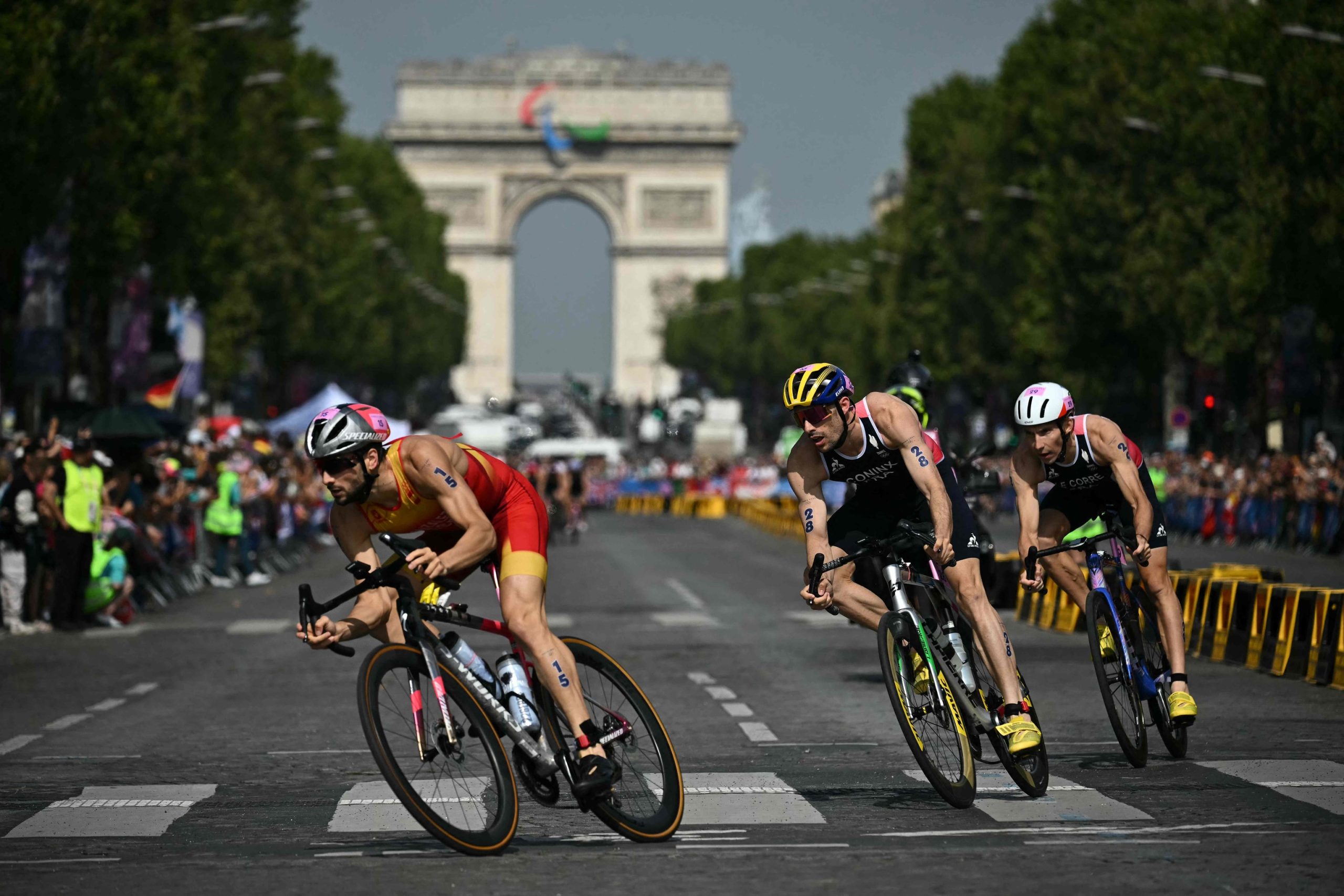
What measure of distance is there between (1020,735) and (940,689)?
13.9 inches

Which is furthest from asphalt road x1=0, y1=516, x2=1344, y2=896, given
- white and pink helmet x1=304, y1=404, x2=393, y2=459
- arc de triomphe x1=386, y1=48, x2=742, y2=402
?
arc de triomphe x1=386, y1=48, x2=742, y2=402

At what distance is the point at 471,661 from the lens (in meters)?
8.24

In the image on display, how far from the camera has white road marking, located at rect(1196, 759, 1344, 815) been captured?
9.41m

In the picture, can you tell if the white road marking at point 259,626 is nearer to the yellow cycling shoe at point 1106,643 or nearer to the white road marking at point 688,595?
the white road marking at point 688,595

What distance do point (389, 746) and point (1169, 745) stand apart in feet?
13.5

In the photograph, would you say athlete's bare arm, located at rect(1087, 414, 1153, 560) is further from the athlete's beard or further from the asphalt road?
the athlete's beard

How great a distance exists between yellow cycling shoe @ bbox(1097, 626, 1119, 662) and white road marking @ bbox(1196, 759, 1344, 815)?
0.59 metres

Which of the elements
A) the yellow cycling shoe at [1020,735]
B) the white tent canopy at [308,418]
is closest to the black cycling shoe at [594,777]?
the yellow cycling shoe at [1020,735]

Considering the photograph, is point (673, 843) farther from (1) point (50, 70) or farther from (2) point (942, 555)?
(1) point (50, 70)

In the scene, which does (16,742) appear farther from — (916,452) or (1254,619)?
(1254,619)

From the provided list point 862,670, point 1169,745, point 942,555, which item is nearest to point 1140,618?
point 1169,745

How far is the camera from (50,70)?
98.6ft

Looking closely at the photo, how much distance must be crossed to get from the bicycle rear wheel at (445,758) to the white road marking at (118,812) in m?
1.32

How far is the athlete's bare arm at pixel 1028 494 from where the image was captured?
10.7 meters
